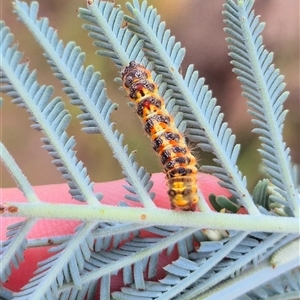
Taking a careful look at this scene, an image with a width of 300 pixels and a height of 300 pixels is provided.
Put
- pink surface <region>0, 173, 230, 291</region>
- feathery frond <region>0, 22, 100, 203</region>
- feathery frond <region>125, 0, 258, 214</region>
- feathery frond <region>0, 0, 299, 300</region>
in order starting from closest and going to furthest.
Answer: feathery frond <region>0, 22, 100, 203</region>
feathery frond <region>0, 0, 299, 300</region>
feathery frond <region>125, 0, 258, 214</region>
pink surface <region>0, 173, 230, 291</region>

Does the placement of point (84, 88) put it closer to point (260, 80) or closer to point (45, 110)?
point (45, 110)

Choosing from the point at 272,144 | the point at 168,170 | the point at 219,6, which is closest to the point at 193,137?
the point at 168,170

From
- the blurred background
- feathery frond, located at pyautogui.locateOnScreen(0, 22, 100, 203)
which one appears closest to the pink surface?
feathery frond, located at pyautogui.locateOnScreen(0, 22, 100, 203)

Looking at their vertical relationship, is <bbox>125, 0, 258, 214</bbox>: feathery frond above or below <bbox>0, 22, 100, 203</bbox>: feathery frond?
above

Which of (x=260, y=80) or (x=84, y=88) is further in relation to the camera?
(x=260, y=80)

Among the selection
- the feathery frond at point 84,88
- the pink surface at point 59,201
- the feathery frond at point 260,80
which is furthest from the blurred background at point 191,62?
the feathery frond at point 84,88

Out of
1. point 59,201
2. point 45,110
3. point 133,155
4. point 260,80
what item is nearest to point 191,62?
point 59,201

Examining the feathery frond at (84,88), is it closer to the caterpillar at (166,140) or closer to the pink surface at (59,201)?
the caterpillar at (166,140)

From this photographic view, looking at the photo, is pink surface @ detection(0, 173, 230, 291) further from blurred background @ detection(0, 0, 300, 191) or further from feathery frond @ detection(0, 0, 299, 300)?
blurred background @ detection(0, 0, 300, 191)
